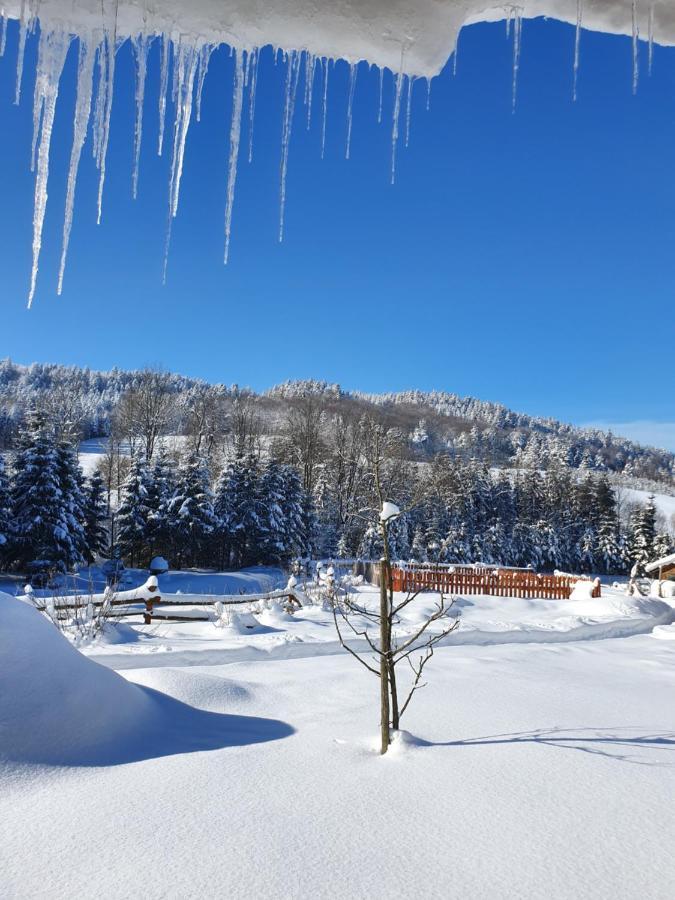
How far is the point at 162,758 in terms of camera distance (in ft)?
9.62

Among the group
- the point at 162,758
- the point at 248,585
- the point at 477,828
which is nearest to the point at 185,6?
the point at 477,828

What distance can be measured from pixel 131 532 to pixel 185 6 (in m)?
24.0

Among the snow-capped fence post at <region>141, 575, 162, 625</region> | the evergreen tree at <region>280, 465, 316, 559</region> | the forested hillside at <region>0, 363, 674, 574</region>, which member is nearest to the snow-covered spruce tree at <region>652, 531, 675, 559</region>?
the forested hillside at <region>0, 363, 674, 574</region>

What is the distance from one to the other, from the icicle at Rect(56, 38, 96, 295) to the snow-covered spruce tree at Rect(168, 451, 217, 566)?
67.9ft

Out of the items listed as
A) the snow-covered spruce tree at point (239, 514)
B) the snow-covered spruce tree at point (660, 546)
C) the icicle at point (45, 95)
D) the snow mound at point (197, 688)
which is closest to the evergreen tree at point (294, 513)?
the snow-covered spruce tree at point (239, 514)

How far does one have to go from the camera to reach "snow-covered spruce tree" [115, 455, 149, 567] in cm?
2341

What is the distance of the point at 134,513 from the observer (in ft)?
76.9

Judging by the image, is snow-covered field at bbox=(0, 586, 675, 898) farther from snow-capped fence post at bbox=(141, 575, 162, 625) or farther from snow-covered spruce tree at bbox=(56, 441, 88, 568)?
snow-covered spruce tree at bbox=(56, 441, 88, 568)

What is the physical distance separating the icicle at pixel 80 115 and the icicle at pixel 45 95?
97mm

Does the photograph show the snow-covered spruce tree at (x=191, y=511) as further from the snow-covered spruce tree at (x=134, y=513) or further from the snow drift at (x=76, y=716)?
the snow drift at (x=76, y=716)

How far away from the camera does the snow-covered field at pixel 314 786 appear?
74.8 inches

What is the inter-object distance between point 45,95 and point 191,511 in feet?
72.6

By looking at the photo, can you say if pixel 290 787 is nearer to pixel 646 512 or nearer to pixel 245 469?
pixel 245 469

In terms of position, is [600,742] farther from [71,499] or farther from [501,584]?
[71,499]
